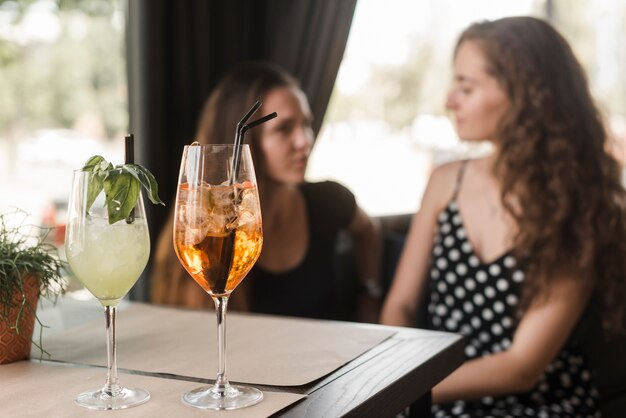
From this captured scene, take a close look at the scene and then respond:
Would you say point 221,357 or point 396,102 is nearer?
point 221,357

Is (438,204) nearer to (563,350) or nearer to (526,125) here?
(526,125)

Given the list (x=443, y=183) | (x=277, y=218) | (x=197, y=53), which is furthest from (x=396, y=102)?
(x=443, y=183)

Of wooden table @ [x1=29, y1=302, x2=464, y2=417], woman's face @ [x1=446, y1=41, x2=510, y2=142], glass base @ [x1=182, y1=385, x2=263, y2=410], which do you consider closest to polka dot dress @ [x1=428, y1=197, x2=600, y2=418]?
woman's face @ [x1=446, y1=41, x2=510, y2=142]

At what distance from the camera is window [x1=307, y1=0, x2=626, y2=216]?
394 centimetres

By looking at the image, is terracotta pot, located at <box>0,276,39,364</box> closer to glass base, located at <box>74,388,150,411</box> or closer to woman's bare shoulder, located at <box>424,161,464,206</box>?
glass base, located at <box>74,388,150,411</box>

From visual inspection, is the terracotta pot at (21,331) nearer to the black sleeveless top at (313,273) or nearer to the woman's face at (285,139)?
the black sleeveless top at (313,273)

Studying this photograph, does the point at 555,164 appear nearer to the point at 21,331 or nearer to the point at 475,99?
the point at 475,99

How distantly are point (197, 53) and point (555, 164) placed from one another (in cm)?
145

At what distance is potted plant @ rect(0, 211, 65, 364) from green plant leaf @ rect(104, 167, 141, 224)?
0.23 meters

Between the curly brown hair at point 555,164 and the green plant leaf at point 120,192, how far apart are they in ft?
3.96

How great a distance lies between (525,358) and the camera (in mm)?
1851

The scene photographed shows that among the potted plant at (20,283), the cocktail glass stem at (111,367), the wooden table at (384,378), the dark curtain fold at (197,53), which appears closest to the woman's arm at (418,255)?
the wooden table at (384,378)

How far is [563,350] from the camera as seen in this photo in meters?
2.03

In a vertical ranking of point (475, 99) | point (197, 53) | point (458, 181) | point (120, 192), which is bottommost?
point (458, 181)
